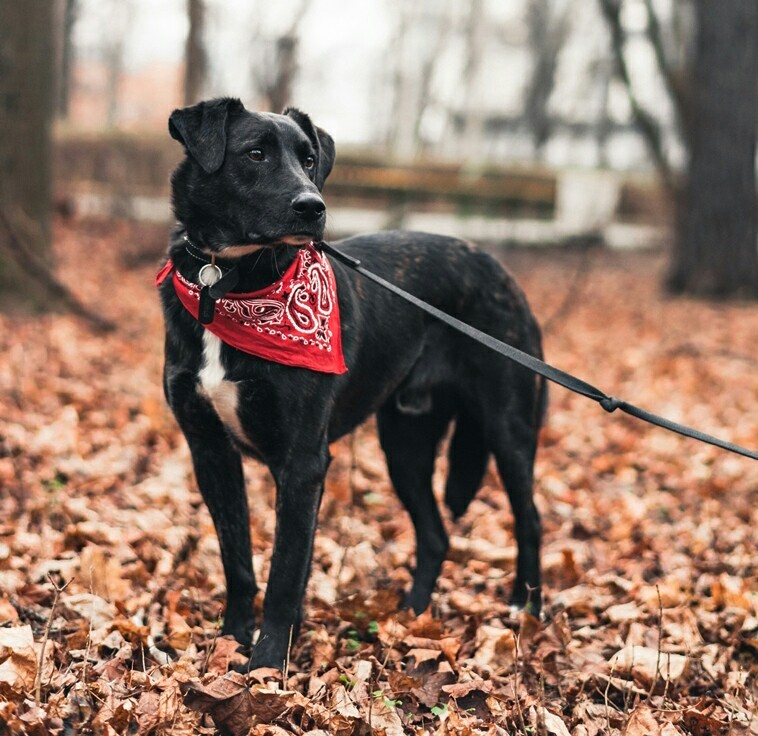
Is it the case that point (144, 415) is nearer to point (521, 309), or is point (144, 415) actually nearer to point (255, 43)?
point (521, 309)

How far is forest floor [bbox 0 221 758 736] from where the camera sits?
2.86 metres

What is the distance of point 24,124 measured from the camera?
8227 millimetres

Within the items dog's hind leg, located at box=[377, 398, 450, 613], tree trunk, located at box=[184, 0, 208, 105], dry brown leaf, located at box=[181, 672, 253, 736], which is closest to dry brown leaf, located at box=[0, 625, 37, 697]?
dry brown leaf, located at box=[181, 672, 253, 736]

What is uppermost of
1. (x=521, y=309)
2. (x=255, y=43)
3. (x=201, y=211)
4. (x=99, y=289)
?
(x=255, y=43)

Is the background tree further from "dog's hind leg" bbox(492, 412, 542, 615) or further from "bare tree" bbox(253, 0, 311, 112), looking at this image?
"dog's hind leg" bbox(492, 412, 542, 615)

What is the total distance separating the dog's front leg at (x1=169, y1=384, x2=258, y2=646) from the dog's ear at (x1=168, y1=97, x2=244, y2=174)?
0.89 meters

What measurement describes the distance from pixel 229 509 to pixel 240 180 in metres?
1.21

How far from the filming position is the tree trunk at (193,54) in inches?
512

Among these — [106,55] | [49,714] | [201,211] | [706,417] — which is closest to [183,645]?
[49,714]

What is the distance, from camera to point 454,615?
3.98 m

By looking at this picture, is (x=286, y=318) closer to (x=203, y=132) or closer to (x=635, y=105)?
(x=203, y=132)

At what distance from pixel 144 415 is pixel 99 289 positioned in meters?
5.81

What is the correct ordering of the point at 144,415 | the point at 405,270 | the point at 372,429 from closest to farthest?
the point at 405,270 → the point at 144,415 → the point at 372,429

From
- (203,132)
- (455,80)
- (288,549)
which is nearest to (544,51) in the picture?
(455,80)
